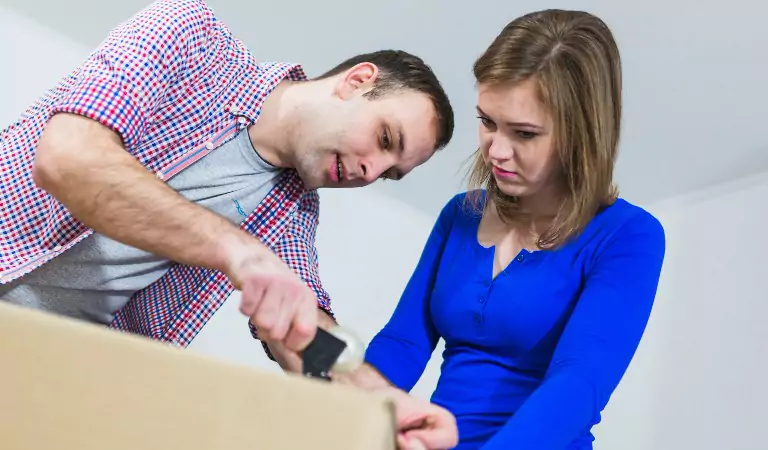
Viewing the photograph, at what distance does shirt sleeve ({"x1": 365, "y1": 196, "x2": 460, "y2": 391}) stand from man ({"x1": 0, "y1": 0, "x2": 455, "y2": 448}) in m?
0.09

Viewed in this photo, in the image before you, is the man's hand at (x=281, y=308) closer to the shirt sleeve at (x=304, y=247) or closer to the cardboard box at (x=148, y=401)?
the cardboard box at (x=148, y=401)

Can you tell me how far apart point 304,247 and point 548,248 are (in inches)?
16.0

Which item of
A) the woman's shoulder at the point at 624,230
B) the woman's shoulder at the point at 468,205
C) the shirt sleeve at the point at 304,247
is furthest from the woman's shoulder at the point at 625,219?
the shirt sleeve at the point at 304,247

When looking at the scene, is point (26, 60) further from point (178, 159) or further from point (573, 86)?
point (573, 86)

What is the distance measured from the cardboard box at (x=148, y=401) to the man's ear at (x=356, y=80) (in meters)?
0.80

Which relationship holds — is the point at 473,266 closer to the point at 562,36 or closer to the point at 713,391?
the point at 562,36

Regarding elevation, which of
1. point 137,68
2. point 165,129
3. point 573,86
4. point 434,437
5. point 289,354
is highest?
point 573,86

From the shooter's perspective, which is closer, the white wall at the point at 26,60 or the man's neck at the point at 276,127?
the man's neck at the point at 276,127

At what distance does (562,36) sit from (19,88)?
114 cm

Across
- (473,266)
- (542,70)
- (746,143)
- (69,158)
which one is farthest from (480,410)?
(746,143)

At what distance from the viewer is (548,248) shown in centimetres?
102

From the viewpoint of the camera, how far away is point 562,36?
100cm

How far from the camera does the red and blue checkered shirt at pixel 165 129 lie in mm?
1006

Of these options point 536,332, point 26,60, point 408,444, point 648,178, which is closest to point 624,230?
point 536,332
